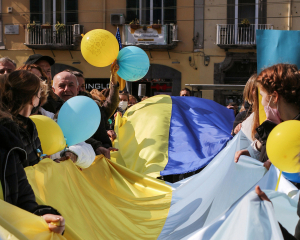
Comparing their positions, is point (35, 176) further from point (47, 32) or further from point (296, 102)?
point (47, 32)

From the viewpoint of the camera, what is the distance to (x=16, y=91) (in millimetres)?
2066

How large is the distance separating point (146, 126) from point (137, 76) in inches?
30.7

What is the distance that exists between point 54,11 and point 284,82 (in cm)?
1506

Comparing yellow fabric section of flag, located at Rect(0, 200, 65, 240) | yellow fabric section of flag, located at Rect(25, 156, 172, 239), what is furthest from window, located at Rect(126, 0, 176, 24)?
yellow fabric section of flag, located at Rect(0, 200, 65, 240)

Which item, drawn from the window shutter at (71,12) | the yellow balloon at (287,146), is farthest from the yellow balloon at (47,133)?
the window shutter at (71,12)

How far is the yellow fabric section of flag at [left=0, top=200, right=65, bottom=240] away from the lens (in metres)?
1.50

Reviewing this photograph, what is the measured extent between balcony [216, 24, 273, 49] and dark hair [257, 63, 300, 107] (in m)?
13.2

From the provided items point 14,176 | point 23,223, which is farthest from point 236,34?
point 23,223

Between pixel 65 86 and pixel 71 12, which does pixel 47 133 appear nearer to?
pixel 65 86

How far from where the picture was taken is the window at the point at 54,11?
15852mm

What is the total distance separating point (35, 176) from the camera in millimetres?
2250

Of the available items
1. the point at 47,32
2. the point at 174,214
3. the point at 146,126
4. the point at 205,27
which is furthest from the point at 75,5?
the point at 174,214

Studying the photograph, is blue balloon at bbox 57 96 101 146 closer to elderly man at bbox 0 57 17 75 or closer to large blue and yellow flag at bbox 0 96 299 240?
large blue and yellow flag at bbox 0 96 299 240

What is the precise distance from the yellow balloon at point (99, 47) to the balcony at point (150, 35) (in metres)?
10.8
